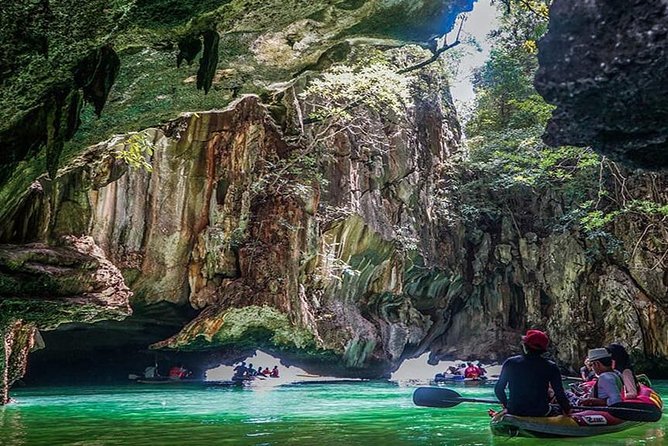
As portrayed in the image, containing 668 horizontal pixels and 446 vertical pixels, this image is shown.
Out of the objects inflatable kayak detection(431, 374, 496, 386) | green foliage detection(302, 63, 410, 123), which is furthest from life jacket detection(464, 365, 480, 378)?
green foliage detection(302, 63, 410, 123)

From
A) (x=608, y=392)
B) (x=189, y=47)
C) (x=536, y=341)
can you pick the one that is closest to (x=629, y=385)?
(x=608, y=392)

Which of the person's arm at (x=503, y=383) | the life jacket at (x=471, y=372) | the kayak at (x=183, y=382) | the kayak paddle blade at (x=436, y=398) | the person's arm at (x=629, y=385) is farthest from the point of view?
the kayak at (x=183, y=382)

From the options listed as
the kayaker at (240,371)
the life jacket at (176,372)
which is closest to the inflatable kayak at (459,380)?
the kayaker at (240,371)

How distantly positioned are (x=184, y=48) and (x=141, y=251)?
9.69m

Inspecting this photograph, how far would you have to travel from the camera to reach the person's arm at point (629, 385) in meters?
6.73

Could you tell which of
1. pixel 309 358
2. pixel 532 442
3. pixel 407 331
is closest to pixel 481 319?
pixel 407 331

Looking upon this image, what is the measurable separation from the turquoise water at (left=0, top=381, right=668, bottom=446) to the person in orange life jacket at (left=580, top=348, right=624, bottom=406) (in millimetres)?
433

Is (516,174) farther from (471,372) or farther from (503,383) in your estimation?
(503,383)

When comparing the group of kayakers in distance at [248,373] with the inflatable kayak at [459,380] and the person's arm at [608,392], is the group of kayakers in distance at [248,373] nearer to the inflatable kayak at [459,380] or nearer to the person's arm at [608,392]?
the inflatable kayak at [459,380]

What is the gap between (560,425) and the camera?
19.6ft

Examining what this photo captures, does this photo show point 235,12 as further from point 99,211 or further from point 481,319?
point 481,319

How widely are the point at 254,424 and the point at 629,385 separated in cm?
507

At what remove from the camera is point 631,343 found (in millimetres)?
18688

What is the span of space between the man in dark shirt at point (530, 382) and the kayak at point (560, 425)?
0.08 m
